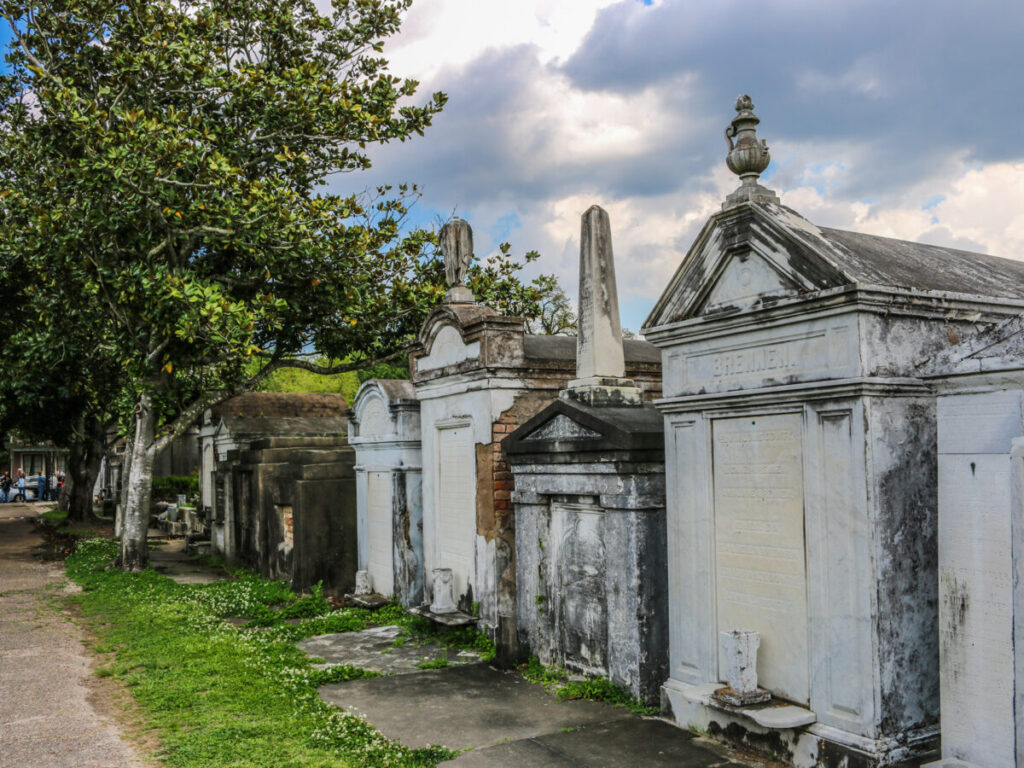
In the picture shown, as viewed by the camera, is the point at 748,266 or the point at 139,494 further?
the point at 139,494

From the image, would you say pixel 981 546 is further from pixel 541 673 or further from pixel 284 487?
pixel 284 487

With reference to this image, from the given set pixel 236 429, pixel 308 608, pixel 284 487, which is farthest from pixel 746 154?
pixel 236 429

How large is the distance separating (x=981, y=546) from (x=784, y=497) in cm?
128

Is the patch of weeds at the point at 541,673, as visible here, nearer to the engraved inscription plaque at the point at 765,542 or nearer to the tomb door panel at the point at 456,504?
the tomb door panel at the point at 456,504

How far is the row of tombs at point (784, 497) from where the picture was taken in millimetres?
4133

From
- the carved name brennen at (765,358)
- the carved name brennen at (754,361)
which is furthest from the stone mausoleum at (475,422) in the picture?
the carved name brennen at (754,361)

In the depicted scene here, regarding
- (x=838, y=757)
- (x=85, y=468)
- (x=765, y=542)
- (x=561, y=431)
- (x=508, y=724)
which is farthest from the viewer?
(x=85, y=468)

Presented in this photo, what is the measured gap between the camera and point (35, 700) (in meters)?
6.99

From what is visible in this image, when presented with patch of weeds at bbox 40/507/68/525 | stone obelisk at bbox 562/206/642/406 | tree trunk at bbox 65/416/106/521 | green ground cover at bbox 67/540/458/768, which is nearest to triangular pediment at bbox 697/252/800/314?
stone obelisk at bbox 562/206/642/406

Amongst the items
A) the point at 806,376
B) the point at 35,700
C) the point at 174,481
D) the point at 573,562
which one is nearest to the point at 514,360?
the point at 573,562

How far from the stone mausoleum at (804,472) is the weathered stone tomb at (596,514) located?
27 centimetres

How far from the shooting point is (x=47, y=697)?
23.2ft

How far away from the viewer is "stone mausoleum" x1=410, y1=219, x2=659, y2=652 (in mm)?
8297

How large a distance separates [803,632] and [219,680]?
15.8 ft
